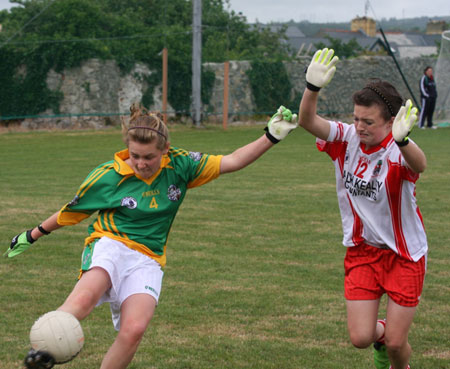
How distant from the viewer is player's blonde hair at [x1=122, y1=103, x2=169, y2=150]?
429cm

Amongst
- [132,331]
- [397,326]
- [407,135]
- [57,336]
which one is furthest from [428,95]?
[57,336]

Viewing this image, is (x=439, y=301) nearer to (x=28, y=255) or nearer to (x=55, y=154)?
(x=28, y=255)

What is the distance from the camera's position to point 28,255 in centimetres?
780

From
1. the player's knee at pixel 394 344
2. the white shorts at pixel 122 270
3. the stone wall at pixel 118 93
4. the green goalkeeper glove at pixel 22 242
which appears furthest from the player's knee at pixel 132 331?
the stone wall at pixel 118 93

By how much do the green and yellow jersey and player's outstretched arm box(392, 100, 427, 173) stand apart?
1377 mm

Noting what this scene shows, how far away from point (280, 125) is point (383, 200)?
0.76 m

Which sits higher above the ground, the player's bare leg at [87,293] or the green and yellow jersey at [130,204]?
the green and yellow jersey at [130,204]

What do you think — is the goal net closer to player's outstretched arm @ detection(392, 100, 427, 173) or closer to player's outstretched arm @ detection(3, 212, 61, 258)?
player's outstretched arm @ detection(392, 100, 427, 173)

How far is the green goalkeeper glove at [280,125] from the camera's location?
14.5ft

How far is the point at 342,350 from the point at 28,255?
158 inches

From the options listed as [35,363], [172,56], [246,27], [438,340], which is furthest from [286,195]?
[246,27]

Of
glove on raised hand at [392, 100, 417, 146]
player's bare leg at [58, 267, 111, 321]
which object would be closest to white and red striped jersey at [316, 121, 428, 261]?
glove on raised hand at [392, 100, 417, 146]

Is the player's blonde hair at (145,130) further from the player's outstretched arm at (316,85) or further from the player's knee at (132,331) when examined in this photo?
the player's knee at (132,331)

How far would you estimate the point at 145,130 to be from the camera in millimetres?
4301
